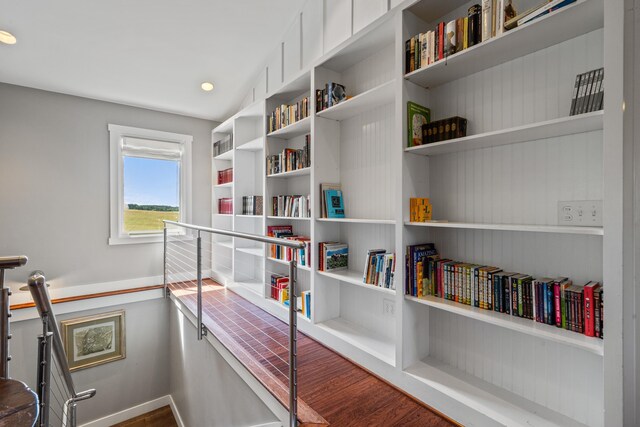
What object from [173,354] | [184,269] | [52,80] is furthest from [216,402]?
[52,80]

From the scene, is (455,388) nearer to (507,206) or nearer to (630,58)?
(507,206)

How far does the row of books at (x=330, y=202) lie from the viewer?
7.70 feet

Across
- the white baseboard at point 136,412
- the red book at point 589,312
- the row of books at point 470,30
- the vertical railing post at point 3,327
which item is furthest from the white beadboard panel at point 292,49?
the white baseboard at point 136,412

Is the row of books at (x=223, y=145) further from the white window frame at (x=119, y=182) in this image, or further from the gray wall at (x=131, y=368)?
the gray wall at (x=131, y=368)

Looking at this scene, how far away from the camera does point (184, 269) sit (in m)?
3.96

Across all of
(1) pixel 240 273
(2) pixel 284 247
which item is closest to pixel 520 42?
(2) pixel 284 247

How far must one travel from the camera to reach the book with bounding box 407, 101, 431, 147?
5.67 ft

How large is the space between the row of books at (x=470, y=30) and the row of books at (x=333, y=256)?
4.30 feet

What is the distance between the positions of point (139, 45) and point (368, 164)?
7.79ft

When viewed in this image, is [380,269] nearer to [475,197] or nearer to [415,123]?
[475,197]

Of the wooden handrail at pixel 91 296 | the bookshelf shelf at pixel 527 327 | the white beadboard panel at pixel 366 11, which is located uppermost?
the white beadboard panel at pixel 366 11

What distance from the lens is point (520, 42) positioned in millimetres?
1359

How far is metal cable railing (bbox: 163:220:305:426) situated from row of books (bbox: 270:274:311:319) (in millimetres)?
103

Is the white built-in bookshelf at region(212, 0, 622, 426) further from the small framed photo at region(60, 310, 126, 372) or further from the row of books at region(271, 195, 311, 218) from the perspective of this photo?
the small framed photo at region(60, 310, 126, 372)
